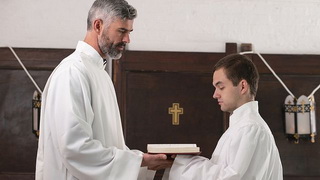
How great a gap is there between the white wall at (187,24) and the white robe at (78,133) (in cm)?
192

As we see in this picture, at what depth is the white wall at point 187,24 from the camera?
4770mm

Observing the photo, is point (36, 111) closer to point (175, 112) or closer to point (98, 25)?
point (175, 112)

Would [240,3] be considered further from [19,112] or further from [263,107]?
[19,112]

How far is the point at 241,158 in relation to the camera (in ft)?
8.80

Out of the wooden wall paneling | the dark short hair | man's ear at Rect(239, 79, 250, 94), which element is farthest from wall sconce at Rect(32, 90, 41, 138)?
man's ear at Rect(239, 79, 250, 94)

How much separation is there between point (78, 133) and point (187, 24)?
246cm

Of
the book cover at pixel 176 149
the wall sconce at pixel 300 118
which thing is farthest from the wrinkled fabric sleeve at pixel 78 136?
the wall sconce at pixel 300 118

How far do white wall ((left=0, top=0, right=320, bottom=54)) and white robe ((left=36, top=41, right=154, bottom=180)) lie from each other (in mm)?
1923

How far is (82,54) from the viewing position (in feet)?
9.75

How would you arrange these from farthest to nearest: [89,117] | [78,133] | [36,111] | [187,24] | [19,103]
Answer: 1. [187,24]
2. [19,103]
3. [36,111]
4. [89,117]
5. [78,133]

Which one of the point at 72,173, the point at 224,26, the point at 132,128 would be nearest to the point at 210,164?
the point at 72,173

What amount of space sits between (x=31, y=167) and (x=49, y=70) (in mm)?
904

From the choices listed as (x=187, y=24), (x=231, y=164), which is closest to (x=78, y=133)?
(x=231, y=164)

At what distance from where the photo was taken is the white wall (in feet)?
15.6
